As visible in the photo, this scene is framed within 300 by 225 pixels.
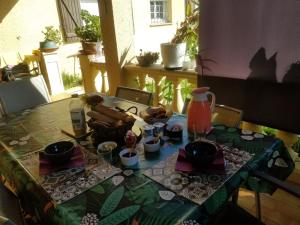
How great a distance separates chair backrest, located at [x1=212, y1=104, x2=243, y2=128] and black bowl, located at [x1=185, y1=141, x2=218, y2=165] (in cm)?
42

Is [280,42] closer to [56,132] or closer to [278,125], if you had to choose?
[278,125]

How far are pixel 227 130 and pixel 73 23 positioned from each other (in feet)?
17.2

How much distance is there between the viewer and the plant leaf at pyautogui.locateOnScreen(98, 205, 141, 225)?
69 centimetres

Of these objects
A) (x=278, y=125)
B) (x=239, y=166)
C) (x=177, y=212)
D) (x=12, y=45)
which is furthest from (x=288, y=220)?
(x=12, y=45)

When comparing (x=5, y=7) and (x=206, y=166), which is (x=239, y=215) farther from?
(x=5, y=7)

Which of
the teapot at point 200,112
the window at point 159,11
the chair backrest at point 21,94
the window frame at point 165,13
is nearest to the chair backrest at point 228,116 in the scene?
the teapot at point 200,112

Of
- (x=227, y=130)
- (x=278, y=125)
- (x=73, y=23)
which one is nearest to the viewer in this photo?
(x=227, y=130)

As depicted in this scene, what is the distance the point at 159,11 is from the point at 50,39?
223 centimetres

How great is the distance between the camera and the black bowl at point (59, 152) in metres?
0.97

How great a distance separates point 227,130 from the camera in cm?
123

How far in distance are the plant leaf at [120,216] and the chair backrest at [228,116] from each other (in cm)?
79

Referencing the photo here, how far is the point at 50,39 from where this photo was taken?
16.0 ft

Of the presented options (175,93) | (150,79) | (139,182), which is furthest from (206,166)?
(150,79)

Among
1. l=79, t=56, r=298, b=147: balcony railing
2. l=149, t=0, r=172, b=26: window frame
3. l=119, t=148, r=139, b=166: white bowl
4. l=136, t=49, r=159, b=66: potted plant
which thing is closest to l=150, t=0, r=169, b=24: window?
l=149, t=0, r=172, b=26: window frame
